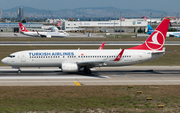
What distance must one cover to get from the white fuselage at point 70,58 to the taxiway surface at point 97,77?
1.66 meters

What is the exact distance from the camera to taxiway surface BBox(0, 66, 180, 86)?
32822 millimetres

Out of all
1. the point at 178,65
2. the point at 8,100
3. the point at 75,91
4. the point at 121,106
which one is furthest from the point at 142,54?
the point at 8,100

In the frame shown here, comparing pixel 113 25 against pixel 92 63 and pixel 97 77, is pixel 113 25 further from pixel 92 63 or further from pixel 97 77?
pixel 97 77

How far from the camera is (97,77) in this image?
36.6 m

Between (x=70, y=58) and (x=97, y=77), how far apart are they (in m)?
5.17

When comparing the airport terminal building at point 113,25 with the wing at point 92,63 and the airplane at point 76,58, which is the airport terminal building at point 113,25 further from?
the wing at point 92,63

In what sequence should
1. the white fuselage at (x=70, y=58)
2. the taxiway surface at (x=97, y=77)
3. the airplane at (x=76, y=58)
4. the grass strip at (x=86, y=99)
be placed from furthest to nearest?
the white fuselage at (x=70, y=58) < the airplane at (x=76, y=58) < the taxiway surface at (x=97, y=77) < the grass strip at (x=86, y=99)

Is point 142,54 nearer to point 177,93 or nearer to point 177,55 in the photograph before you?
point 177,93

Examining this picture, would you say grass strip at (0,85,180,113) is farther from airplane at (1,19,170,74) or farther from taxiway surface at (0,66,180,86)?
airplane at (1,19,170,74)

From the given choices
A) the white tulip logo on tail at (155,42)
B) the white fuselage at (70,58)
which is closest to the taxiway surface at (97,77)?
the white fuselage at (70,58)

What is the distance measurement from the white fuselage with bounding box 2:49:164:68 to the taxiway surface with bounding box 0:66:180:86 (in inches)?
65.4

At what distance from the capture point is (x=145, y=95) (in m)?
26.0

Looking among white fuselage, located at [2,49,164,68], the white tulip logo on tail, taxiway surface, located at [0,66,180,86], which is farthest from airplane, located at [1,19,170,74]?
taxiway surface, located at [0,66,180,86]

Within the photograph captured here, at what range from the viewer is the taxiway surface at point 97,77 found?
32.8m
